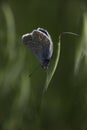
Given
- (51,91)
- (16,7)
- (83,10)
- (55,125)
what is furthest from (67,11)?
(55,125)

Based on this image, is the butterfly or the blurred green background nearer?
the butterfly

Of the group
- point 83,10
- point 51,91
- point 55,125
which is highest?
point 83,10

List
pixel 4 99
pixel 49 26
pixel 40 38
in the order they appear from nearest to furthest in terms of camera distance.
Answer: pixel 40 38, pixel 4 99, pixel 49 26

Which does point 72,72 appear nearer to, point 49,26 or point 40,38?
point 49,26

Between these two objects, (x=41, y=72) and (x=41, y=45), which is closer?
(x=41, y=45)
